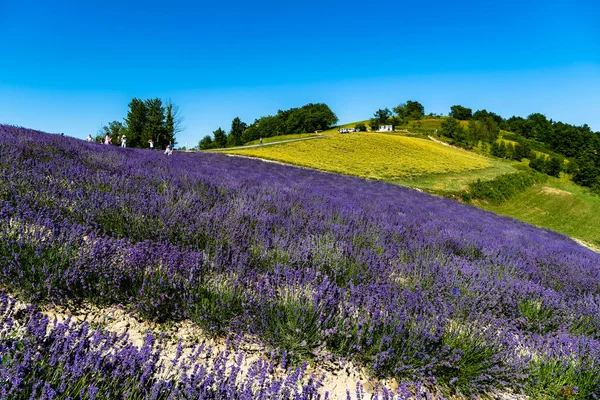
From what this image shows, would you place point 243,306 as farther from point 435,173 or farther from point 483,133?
point 483,133

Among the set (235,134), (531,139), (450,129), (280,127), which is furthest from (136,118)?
(531,139)

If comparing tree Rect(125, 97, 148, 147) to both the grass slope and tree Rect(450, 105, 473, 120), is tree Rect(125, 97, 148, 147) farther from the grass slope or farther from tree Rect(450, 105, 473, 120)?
tree Rect(450, 105, 473, 120)

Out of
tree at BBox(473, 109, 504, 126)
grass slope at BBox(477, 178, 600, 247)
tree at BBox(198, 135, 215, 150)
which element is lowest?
grass slope at BBox(477, 178, 600, 247)

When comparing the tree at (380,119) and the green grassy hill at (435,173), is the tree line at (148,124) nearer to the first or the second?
the green grassy hill at (435,173)

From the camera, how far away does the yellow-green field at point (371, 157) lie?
29.4m

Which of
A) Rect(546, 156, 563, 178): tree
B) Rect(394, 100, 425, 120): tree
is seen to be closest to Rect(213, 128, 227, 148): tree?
Rect(394, 100, 425, 120): tree

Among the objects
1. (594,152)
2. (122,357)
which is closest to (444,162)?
(594,152)

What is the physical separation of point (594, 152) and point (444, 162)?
3057 centimetres

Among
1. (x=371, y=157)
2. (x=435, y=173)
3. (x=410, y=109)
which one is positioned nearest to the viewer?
(x=435, y=173)

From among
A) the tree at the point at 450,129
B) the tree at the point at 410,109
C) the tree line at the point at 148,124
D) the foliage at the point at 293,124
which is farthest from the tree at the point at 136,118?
the tree at the point at 410,109

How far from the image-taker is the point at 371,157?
125ft

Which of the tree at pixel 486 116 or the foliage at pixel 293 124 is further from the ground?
the tree at pixel 486 116

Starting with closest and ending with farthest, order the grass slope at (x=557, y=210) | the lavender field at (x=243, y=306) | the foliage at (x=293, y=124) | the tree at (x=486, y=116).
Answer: the lavender field at (x=243, y=306) → the grass slope at (x=557, y=210) → the foliage at (x=293, y=124) → the tree at (x=486, y=116)

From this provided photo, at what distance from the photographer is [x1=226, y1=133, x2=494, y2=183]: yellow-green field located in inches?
1158
